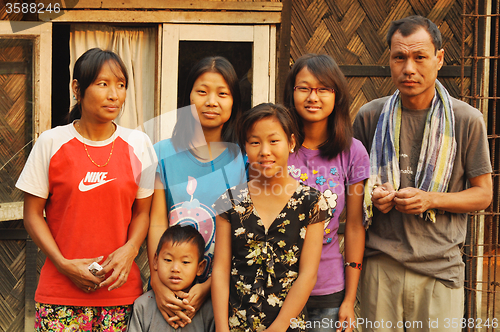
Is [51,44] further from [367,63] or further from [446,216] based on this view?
[446,216]

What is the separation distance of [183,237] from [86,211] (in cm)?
48

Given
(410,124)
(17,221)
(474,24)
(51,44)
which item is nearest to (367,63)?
(474,24)

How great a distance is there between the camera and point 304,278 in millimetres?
1883

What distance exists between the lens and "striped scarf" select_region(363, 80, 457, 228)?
89.8 inches

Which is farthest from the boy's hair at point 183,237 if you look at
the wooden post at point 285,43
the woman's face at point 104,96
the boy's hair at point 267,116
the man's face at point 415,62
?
the wooden post at point 285,43

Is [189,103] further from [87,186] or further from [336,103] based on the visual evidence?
[336,103]

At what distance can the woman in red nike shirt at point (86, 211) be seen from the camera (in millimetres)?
2006

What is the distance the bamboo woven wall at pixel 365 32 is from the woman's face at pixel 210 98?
1.69m

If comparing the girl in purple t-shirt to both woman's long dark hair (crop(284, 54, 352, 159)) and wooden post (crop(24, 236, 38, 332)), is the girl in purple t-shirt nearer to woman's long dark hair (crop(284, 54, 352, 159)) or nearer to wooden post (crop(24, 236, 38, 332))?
woman's long dark hair (crop(284, 54, 352, 159))

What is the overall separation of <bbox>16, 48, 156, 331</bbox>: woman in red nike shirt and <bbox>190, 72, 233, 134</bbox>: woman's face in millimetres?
396

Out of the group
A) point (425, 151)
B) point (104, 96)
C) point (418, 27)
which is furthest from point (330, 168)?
point (104, 96)

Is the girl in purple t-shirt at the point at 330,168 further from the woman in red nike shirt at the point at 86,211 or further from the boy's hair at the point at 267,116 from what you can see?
the woman in red nike shirt at the point at 86,211

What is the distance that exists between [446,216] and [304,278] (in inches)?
38.8

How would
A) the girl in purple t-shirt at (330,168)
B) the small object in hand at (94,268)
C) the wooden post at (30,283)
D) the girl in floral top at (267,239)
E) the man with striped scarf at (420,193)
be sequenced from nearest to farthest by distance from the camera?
the girl in floral top at (267,239) < the small object in hand at (94,268) < the girl in purple t-shirt at (330,168) < the man with striped scarf at (420,193) < the wooden post at (30,283)
